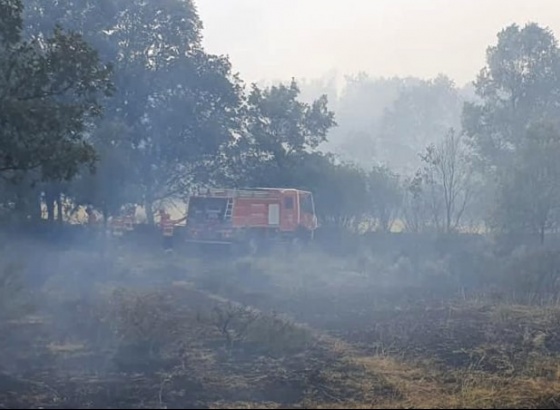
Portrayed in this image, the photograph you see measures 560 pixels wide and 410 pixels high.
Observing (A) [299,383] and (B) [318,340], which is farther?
(B) [318,340]

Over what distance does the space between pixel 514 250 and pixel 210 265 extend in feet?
33.3

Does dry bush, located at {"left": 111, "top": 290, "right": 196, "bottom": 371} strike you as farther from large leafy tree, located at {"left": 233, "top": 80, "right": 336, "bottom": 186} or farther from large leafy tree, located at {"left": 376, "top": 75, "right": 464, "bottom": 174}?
large leafy tree, located at {"left": 376, "top": 75, "right": 464, "bottom": 174}

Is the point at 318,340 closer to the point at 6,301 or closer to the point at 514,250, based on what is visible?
the point at 6,301

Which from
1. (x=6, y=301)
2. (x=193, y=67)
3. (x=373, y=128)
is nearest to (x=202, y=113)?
(x=193, y=67)

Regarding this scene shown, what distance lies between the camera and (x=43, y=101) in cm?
1273

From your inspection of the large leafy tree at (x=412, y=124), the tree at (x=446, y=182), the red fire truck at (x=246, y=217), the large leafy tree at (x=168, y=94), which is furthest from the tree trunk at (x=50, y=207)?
the large leafy tree at (x=412, y=124)

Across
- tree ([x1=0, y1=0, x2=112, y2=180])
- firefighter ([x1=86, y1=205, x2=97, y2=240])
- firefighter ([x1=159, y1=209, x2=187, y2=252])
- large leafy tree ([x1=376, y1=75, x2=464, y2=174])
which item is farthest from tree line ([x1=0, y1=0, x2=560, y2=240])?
large leafy tree ([x1=376, y1=75, x2=464, y2=174])

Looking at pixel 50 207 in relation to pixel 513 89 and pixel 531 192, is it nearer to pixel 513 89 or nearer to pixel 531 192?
pixel 531 192

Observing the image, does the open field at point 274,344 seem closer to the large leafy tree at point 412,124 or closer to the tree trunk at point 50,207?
the tree trunk at point 50,207

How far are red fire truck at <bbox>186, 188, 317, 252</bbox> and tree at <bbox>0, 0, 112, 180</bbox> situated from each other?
1880cm

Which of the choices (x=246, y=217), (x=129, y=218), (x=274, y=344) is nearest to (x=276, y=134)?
(x=246, y=217)

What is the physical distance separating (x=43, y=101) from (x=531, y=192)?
19373mm

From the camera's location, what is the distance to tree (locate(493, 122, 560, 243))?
27.5 metres

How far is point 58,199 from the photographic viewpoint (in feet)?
92.1
